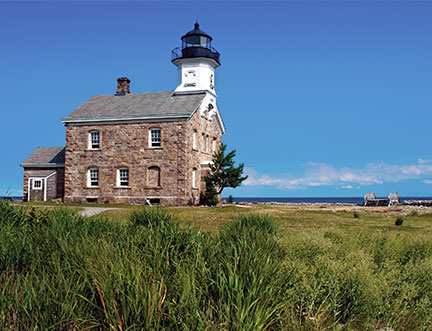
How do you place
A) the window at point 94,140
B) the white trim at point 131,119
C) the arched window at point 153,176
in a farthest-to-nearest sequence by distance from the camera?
the window at point 94,140, the arched window at point 153,176, the white trim at point 131,119

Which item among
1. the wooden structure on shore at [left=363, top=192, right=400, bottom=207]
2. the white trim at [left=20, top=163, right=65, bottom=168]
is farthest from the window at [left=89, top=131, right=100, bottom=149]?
the wooden structure on shore at [left=363, top=192, right=400, bottom=207]

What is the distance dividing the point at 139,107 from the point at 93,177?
247 inches

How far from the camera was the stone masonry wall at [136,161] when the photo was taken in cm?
2970

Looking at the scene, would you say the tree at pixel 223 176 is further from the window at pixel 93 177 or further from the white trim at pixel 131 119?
the window at pixel 93 177

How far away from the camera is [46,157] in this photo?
118 ft

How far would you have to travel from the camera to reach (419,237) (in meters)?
8.44

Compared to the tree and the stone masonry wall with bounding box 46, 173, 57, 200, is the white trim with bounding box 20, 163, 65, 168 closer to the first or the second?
the stone masonry wall with bounding box 46, 173, 57, 200

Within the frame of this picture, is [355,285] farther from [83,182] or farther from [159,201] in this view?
[83,182]

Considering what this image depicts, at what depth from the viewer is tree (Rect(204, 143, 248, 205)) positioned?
30.2 meters

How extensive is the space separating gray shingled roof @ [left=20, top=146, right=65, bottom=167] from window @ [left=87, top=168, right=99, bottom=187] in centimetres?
372

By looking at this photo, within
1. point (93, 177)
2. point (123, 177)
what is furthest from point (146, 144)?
point (93, 177)

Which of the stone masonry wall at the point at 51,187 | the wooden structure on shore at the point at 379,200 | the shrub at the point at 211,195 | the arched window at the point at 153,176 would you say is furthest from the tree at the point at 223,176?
the wooden structure on shore at the point at 379,200

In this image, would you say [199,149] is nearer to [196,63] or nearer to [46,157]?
[196,63]

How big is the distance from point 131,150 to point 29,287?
27196 millimetres
